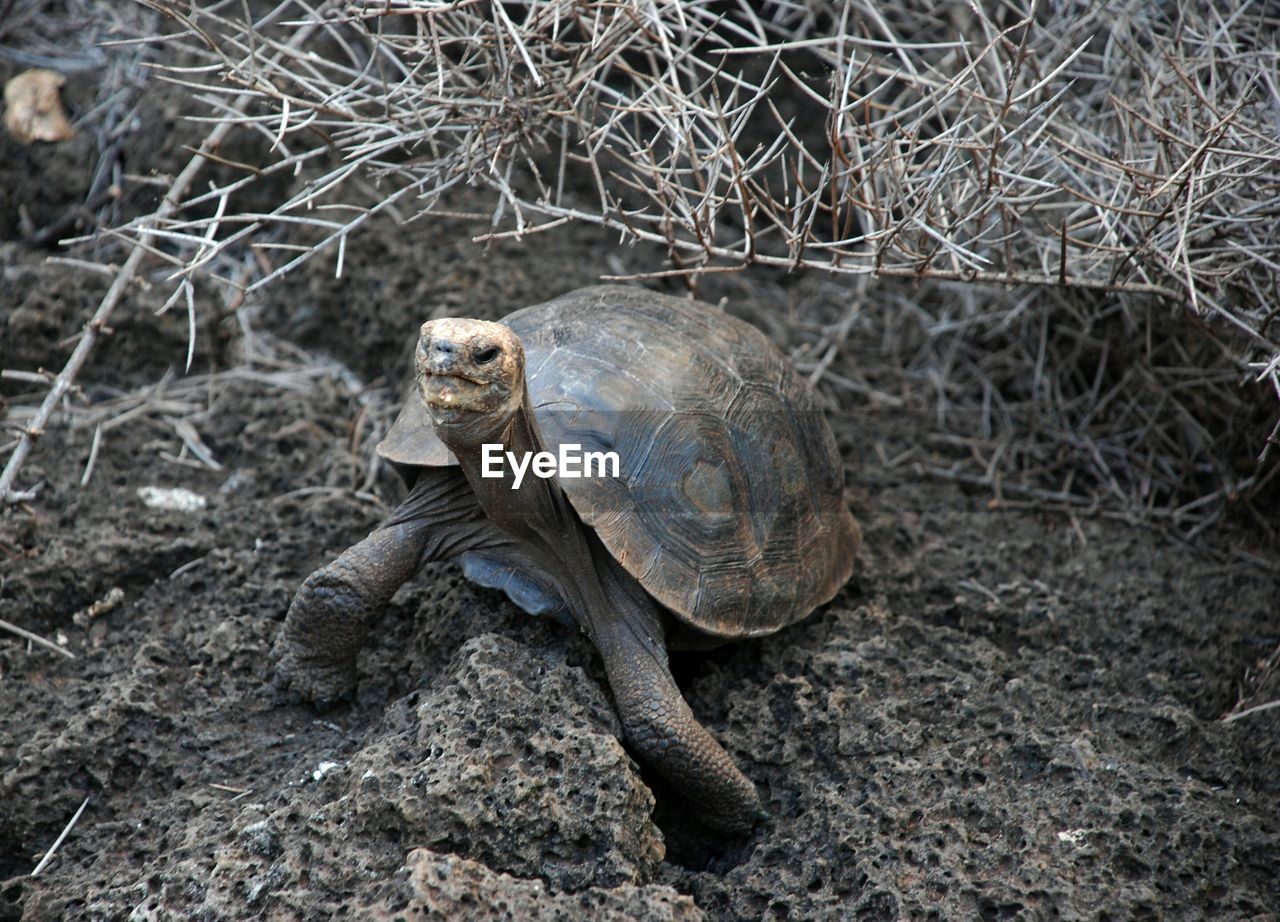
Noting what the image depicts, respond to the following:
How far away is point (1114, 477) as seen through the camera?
12.9 feet

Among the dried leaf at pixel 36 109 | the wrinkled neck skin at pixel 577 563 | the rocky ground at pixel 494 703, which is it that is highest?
the dried leaf at pixel 36 109

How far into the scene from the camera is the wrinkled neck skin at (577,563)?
100 inches

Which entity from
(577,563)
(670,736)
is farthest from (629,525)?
(670,736)

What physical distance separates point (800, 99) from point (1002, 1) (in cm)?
150

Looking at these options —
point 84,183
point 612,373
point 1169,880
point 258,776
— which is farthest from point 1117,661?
point 84,183

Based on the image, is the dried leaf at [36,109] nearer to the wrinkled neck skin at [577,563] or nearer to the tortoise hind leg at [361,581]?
the tortoise hind leg at [361,581]

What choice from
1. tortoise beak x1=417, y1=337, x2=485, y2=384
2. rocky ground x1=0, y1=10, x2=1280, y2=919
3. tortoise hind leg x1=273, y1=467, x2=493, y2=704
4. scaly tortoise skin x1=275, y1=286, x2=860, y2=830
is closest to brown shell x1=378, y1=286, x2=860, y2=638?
scaly tortoise skin x1=275, y1=286, x2=860, y2=830

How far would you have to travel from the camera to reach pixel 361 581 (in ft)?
8.73

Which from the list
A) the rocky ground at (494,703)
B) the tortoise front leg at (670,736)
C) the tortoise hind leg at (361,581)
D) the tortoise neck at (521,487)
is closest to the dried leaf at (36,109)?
the rocky ground at (494,703)

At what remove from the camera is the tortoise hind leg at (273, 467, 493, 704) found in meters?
2.66

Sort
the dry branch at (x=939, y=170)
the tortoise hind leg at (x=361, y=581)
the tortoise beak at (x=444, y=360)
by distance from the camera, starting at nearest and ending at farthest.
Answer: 1. the tortoise beak at (x=444, y=360)
2. the tortoise hind leg at (x=361, y=581)
3. the dry branch at (x=939, y=170)

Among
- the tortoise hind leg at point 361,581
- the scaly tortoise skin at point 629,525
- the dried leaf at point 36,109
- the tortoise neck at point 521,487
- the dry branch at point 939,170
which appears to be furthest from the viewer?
the dried leaf at point 36,109

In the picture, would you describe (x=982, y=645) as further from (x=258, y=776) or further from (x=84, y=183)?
(x=84, y=183)

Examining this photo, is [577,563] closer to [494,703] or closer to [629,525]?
[629,525]
